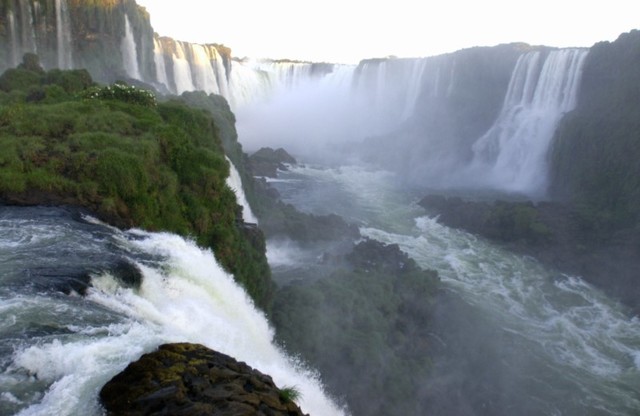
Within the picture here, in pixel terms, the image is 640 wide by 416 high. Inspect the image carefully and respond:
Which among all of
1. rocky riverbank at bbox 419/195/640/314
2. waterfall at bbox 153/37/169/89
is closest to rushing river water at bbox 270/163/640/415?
rocky riverbank at bbox 419/195/640/314

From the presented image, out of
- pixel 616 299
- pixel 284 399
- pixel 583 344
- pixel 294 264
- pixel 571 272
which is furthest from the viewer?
pixel 571 272

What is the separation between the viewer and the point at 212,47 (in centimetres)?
6216

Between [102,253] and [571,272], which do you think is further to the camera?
[571,272]

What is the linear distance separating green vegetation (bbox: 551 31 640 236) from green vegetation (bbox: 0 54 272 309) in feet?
79.3

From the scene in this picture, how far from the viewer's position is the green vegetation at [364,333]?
13.1 m

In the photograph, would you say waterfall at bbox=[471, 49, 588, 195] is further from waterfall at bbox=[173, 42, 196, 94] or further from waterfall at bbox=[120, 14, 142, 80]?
waterfall at bbox=[120, 14, 142, 80]

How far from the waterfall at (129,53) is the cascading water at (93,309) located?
127 feet

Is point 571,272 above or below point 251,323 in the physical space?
below

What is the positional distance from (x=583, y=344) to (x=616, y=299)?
5605mm

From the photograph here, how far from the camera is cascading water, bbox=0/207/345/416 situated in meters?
5.26

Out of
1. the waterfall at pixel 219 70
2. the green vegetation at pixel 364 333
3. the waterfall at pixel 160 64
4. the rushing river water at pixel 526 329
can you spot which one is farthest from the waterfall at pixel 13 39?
the waterfall at pixel 219 70

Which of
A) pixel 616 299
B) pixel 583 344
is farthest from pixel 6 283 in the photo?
pixel 616 299

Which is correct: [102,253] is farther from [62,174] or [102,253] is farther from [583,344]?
[583,344]

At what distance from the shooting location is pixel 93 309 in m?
6.57
